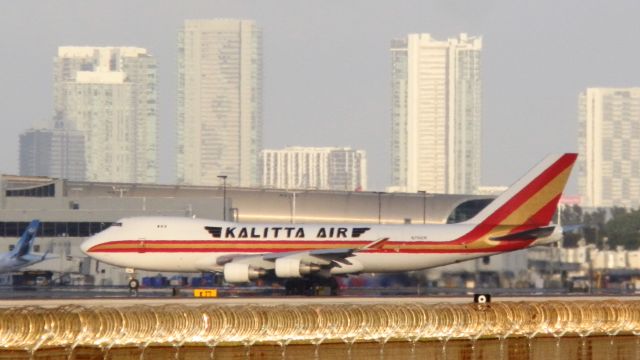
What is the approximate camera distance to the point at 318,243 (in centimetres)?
7025

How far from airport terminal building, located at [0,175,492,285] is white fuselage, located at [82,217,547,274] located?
25.2m

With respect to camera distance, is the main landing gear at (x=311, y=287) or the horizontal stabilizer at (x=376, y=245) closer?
the main landing gear at (x=311, y=287)

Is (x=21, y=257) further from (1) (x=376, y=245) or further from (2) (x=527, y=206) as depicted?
(2) (x=527, y=206)

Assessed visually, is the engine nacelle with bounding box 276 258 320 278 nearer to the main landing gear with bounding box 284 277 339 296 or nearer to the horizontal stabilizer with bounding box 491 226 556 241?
the main landing gear with bounding box 284 277 339 296

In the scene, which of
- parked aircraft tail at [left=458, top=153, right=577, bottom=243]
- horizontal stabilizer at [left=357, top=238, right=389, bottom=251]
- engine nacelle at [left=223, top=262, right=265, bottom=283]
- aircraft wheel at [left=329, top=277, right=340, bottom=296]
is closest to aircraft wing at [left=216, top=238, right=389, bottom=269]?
horizontal stabilizer at [left=357, top=238, right=389, bottom=251]

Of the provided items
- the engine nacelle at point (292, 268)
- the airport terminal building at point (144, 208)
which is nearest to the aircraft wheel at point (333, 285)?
the engine nacelle at point (292, 268)

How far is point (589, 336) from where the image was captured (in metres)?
37.5

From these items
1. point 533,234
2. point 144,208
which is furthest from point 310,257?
point 144,208

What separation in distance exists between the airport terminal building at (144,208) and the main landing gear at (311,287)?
28.1 m

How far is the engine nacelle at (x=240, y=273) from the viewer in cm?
6756

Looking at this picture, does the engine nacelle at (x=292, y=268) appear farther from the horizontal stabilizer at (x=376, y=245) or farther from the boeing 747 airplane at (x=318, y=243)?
the horizontal stabilizer at (x=376, y=245)

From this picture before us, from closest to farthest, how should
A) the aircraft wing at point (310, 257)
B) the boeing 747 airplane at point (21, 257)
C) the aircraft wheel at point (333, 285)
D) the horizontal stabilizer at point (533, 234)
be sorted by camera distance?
1. the aircraft wing at point (310, 257)
2. the aircraft wheel at point (333, 285)
3. the horizontal stabilizer at point (533, 234)
4. the boeing 747 airplane at point (21, 257)

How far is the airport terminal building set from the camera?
106m

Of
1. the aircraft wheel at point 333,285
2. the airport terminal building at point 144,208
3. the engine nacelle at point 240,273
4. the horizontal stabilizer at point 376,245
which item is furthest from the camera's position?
the airport terminal building at point 144,208
